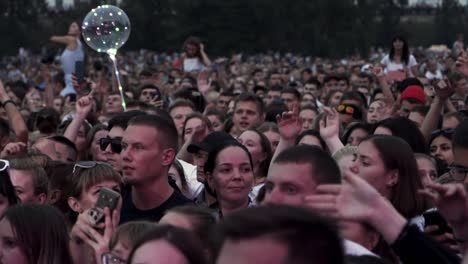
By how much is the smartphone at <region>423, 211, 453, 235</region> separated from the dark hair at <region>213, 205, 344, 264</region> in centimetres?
272

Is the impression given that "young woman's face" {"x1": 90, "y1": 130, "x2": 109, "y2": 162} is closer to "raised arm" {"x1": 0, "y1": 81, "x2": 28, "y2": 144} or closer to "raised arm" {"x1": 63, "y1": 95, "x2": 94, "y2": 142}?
"raised arm" {"x1": 63, "y1": 95, "x2": 94, "y2": 142}

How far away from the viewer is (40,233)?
6422 mm

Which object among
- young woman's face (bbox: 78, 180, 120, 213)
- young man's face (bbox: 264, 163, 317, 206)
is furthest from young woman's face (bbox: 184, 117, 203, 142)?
young man's face (bbox: 264, 163, 317, 206)

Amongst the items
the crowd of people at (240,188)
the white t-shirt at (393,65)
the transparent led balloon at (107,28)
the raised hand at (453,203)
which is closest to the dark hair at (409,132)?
the crowd of people at (240,188)

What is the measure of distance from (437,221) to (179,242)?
1.70m

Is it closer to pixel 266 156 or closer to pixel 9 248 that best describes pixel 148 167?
pixel 9 248

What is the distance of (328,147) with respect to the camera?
31.3ft

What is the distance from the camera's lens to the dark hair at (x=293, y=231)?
12.0 ft

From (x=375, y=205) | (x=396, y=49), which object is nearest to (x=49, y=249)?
(x=375, y=205)

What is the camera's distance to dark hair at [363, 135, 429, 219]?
23.7 feet

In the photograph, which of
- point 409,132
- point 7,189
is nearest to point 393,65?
point 409,132

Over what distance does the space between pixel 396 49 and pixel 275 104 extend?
5.73 meters

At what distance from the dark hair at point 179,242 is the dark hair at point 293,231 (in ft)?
5.09

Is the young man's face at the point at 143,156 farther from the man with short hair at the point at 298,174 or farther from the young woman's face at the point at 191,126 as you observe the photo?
the young woman's face at the point at 191,126
